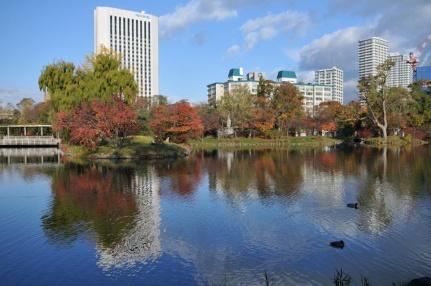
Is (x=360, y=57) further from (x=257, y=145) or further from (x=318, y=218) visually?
(x=318, y=218)

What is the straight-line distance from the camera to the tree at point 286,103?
59.5m

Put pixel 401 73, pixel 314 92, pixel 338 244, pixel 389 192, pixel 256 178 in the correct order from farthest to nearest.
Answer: pixel 401 73 → pixel 314 92 → pixel 256 178 → pixel 389 192 → pixel 338 244

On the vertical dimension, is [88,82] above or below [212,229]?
above

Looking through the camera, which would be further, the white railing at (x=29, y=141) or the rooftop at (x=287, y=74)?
the rooftop at (x=287, y=74)

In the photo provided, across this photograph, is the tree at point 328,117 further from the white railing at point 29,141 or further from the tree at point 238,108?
the white railing at point 29,141

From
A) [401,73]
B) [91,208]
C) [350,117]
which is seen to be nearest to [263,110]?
[350,117]

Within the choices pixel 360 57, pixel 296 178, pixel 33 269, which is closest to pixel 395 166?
pixel 296 178

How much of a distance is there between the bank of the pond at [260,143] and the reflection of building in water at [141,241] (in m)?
36.3

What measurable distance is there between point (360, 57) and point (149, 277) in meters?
167

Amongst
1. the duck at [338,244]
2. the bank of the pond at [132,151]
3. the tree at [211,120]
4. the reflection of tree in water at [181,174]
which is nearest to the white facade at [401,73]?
the tree at [211,120]

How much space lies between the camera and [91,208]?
15633 mm

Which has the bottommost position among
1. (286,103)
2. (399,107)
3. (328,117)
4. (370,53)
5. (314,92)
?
(328,117)

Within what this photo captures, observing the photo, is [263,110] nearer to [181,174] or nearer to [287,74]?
[181,174]

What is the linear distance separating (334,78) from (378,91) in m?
118
